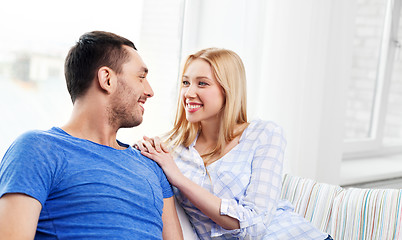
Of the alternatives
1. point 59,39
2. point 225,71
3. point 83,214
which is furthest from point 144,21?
point 83,214

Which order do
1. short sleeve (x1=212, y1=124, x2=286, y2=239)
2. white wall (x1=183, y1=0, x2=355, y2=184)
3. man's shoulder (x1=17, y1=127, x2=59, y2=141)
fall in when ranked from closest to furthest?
A: man's shoulder (x1=17, y1=127, x2=59, y2=141) → short sleeve (x1=212, y1=124, x2=286, y2=239) → white wall (x1=183, y1=0, x2=355, y2=184)

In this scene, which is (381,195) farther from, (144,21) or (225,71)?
(144,21)

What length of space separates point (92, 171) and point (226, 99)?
2.21 ft

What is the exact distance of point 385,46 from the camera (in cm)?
344

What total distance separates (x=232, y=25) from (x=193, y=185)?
3.33 ft

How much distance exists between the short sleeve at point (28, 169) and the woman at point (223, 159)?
409 mm

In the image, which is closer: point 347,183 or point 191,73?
point 191,73

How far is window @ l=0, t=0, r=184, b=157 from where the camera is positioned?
181 centimetres

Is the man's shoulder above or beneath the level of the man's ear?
beneath

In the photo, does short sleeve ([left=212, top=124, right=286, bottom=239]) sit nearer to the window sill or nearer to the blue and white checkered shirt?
the blue and white checkered shirt

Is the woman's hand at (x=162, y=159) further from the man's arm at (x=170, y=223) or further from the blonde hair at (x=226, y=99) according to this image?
the blonde hair at (x=226, y=99)

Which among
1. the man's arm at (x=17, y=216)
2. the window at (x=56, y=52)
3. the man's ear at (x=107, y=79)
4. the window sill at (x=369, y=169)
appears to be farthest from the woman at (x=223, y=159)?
the window sill at (x=369, y=169)

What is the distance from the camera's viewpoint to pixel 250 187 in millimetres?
1688

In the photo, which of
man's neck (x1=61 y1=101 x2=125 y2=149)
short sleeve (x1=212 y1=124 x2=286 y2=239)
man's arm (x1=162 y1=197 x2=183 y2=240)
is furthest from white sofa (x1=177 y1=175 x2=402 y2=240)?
man's neck (x1=61 y1=101 x2=125 y2=149)
